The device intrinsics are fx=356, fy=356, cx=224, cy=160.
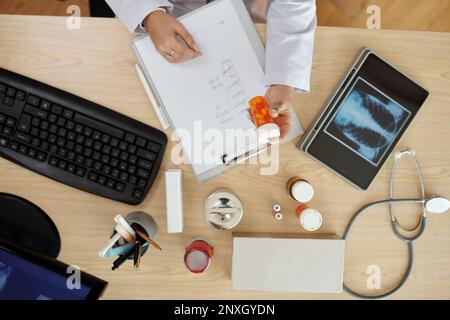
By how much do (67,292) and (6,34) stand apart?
1.65ft

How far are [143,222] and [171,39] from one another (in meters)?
0.34

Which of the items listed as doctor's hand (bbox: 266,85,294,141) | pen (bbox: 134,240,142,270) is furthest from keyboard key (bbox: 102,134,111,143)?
doctor's hand (bbox: 266,85,294,141)

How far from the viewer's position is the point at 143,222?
671 mm

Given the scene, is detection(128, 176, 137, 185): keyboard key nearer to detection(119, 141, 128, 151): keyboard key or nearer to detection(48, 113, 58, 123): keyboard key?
detection(119, 141, 128, 151): keyboard key

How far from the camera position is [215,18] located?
0.69m

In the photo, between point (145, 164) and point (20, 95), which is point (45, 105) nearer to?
point (20, 95)

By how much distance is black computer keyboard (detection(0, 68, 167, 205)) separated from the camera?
2.23 feet

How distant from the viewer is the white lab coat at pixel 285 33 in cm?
68

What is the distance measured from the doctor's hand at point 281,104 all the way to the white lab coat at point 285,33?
15 millimetres

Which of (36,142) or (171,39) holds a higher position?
(171,39)

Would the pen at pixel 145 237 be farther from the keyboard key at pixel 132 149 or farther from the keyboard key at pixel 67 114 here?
the keyboard key at pixel 67 114

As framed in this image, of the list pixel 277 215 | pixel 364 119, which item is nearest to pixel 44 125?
pixel 277 215

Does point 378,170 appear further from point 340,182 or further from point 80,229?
point 80,229

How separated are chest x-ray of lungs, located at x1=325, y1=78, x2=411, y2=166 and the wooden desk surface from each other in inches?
1.8
